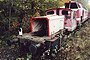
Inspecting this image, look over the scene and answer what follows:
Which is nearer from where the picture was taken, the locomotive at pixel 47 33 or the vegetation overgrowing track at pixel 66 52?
the locomotive at pixel 47 33

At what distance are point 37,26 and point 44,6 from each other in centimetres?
420

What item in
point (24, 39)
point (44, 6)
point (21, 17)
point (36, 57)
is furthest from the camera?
point (44, 6)

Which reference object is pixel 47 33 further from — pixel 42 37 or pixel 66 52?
pixel 66 52

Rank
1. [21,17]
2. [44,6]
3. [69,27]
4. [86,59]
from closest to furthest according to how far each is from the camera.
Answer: [86,59] → [69,27] → [21,17] → [44,6]

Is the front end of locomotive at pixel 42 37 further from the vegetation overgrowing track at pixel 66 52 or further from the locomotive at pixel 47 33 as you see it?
the vegetation overgrowing track at pixel 66 52

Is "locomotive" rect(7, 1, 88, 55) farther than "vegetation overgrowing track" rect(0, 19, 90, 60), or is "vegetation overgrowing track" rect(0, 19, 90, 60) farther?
"vegetation overgrowing track" rect(0, 19, 90, 60)

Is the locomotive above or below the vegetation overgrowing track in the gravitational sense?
above

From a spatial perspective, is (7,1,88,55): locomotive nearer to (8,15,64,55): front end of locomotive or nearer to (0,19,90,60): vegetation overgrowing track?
(8,15,64,55): front end of locomotive

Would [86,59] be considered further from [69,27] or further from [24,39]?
[24,39]

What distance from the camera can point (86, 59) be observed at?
15.9ft

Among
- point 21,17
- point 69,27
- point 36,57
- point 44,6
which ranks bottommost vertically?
point 36,57

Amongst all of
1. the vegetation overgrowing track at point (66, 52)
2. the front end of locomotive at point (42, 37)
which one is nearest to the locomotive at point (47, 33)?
the front end of locomotive at point (42, 37)

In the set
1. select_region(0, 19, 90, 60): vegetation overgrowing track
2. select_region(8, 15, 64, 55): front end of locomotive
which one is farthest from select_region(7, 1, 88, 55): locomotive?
select_region(0, 19, 90, 60): vegetation overgrowing track

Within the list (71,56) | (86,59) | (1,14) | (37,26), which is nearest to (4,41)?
(1,14)
